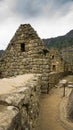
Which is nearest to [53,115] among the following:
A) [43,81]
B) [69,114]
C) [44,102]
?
[69,114]

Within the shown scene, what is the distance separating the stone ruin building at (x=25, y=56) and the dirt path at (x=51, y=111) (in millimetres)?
944

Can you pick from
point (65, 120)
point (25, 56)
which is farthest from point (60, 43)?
point (65, 120)

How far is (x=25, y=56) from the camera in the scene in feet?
41.5

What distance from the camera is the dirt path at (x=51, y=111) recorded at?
284 inches

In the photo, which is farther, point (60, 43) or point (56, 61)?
point (60, 43)

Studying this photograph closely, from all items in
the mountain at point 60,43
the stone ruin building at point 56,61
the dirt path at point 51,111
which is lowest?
the dirt path at point 51,111

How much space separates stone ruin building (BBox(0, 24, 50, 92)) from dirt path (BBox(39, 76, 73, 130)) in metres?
0.94

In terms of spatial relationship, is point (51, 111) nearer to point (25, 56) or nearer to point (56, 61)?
point (25, 56)

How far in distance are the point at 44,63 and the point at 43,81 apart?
1.01 meters

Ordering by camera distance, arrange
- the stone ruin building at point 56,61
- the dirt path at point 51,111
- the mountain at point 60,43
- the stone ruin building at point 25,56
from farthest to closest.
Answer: the mountain at point 60,43 → the stone ruin building at point 56,61 → the stone ruin building at point 25,56 → the dirt path at point 51,111

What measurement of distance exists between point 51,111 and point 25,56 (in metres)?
4.68

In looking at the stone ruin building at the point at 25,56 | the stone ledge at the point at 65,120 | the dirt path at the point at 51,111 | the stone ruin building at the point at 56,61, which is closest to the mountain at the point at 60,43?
the stone ruin building at the point at 56,61

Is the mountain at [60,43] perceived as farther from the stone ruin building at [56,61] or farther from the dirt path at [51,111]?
the dirt path at [51,111]

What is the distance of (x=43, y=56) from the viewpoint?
12227 millimetres
